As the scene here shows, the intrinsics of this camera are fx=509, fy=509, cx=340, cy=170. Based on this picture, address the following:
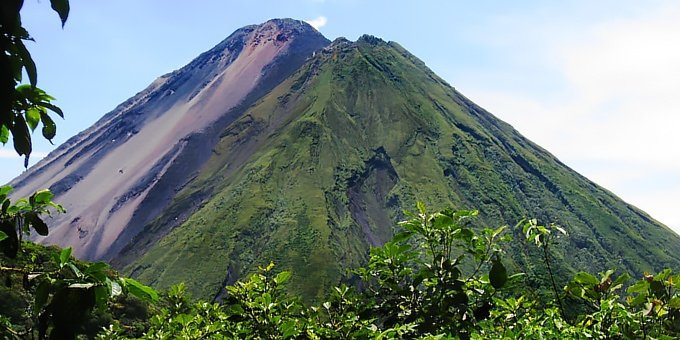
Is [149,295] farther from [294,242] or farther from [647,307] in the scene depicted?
[294,242]

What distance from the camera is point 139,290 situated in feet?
8.22

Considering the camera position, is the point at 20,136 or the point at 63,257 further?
the point at 20,136

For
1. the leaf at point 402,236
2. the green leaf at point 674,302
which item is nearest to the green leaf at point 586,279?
the green leaf at point 674,302

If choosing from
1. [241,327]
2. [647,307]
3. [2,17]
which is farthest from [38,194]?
[647,307]

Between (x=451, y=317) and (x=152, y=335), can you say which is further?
(x=152, y=335)

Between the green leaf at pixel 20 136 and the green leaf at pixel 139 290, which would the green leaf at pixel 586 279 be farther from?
the green leaf at pixel 20 136

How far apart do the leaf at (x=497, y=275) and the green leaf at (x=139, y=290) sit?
9.86ft

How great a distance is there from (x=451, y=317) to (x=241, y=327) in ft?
8.00

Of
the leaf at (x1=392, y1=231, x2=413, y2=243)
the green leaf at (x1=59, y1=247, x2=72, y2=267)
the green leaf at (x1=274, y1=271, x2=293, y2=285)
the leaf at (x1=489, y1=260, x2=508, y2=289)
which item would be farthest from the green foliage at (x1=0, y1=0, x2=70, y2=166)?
the leaf at (x1=489, y1=260, x2=508, y2=289)

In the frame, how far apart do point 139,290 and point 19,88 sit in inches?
71.1

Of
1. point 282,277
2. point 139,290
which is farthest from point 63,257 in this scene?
point 282,277

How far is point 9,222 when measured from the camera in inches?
131

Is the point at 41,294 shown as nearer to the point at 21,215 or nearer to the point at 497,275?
the point at 21,215

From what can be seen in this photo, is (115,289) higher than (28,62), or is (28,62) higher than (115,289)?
(28,62)
